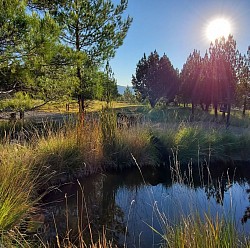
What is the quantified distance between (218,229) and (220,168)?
438 centimetres

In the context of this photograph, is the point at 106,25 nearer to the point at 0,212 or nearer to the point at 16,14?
the point at 16,14

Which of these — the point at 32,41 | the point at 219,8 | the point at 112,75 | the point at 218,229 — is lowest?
the point at 218,229

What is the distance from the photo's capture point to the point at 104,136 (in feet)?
17.3

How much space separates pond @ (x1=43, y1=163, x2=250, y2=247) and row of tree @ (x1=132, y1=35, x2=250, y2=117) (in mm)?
6823

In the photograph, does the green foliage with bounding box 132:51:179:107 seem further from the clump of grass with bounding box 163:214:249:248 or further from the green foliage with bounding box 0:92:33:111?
the clump of grass with bounding box 163:214:249:248

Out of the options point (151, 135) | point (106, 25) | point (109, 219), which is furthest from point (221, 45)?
point (109, 219)

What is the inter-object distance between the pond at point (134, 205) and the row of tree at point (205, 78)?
6823 millimetres

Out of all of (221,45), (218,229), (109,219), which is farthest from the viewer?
(221,45)

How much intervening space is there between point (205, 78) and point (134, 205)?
11.1 m

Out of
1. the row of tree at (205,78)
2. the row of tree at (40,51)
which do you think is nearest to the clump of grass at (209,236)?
the row of tree at (40,51)

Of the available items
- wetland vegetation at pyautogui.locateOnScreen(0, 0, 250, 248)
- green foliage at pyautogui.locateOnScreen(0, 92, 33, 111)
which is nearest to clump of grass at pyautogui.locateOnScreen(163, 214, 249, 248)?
wetland vegetation at pyautogui.locateOnScreen(0, 0, 250, 248)

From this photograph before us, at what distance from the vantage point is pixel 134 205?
3416mm

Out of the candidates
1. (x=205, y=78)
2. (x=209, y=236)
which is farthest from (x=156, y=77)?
(x=209, y=236)

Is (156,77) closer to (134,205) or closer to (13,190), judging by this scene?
(134,205)
